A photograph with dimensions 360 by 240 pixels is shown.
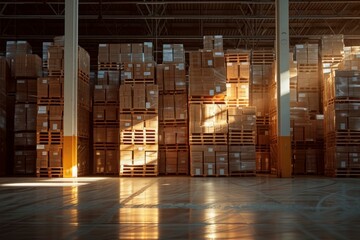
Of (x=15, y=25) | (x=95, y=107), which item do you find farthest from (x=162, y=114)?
(x=15, y=25)

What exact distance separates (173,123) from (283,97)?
13.2ft

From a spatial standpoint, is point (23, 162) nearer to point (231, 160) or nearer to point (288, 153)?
point (231, 160)

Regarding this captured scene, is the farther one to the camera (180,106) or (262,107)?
(262,107)

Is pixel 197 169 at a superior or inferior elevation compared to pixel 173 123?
inferior

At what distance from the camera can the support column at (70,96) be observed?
572 inches

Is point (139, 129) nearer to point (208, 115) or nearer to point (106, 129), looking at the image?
point (106, 129)

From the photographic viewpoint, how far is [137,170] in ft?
50.2

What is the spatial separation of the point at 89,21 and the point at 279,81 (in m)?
11.9

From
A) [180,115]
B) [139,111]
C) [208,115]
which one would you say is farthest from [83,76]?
[208,115]

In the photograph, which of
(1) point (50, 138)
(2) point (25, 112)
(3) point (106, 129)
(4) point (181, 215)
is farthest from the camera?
(3) point (106, 129)

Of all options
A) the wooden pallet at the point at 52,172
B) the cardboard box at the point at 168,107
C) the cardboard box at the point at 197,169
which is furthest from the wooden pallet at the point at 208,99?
the wooden pallet at the point at 52,172

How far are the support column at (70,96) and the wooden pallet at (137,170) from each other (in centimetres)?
153

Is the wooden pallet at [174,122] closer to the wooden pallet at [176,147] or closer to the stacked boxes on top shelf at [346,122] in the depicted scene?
the wooden pallet at [176,147]

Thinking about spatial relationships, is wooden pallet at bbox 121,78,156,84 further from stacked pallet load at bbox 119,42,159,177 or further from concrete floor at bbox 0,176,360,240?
concrete floor at bbox 0,176,360,240
